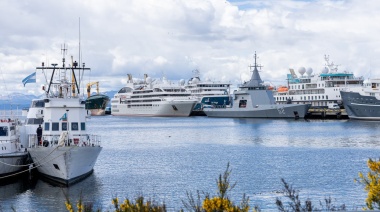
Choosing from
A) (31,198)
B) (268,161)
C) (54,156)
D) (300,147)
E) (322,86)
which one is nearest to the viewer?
(31,198)

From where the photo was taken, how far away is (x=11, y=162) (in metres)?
30.8

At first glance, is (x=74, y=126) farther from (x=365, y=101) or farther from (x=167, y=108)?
(x=167, y=108)

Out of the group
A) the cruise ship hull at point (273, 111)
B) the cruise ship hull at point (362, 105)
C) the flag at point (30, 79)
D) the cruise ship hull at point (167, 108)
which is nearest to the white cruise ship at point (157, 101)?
the cruise ship hull at point (167, 108)

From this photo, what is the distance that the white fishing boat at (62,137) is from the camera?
97.0 ft

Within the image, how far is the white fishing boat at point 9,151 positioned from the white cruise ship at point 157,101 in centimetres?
10260

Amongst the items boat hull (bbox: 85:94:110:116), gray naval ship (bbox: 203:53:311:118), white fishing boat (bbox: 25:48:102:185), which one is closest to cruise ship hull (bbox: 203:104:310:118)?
gray naval ship (bbox: 203:53:311:118)

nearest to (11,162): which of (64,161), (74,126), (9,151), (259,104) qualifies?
(9,151)

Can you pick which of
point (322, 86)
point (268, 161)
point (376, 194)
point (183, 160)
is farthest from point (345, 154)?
point (322, 86)

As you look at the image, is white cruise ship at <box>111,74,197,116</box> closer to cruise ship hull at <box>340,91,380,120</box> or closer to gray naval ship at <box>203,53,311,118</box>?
gray naval ship at <box>203,53,311,118</box>

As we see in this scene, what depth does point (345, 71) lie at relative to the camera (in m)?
125

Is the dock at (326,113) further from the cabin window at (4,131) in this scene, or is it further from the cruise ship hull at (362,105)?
the cabin window at (4,131)

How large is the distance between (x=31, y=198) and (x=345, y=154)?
26.9 m

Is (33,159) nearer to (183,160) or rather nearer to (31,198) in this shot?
(31,198)

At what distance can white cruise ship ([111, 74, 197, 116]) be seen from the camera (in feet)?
447
